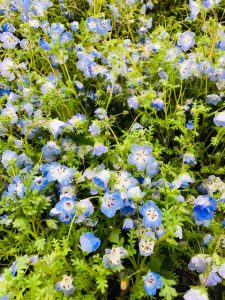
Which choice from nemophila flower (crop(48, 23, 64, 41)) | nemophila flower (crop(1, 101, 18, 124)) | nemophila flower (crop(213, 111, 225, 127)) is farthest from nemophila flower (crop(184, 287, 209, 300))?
nemophila flower (crop(48, 23, 64, 41))

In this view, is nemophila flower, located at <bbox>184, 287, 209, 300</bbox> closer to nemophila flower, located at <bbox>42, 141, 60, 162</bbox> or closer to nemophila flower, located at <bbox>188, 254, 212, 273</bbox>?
nemophila flower, located at <bbox>188, 254, 212, 273</bbox>

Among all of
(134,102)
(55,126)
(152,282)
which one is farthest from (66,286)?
(134,102)

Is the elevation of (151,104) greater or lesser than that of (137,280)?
greater

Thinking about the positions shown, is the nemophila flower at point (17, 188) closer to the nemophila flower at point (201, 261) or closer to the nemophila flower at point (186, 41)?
the nemophila flower at point (201, 261)

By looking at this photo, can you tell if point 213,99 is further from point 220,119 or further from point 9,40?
point 9,40

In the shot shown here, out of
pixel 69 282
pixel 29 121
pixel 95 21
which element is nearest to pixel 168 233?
pixel 69 282

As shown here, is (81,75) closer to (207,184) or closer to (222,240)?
(207,184)
